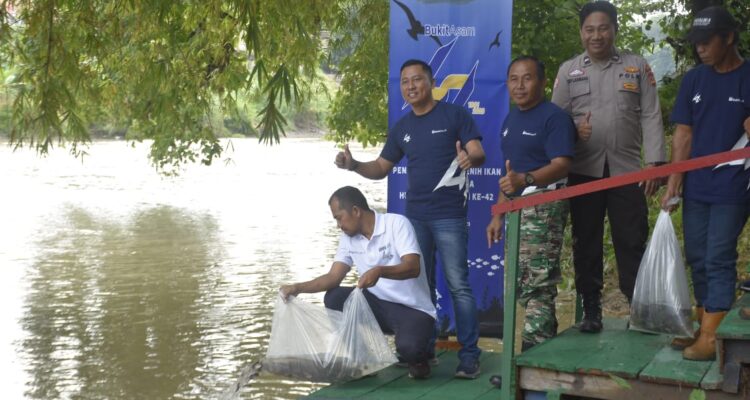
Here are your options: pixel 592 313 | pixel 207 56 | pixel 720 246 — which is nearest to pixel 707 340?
pixel 720 246

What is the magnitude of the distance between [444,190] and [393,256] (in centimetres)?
42

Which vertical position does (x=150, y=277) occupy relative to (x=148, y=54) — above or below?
below

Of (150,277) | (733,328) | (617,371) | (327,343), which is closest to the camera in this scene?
(733,328)

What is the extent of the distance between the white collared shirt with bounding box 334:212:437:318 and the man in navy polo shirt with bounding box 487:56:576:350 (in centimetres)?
39

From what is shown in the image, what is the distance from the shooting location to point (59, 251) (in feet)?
51.9

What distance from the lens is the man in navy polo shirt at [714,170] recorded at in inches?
165

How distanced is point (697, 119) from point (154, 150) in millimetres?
11626

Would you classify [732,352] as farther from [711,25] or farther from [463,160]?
[463,160]

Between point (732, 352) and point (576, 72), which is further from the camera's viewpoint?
point (576, 72)

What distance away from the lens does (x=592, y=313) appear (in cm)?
511

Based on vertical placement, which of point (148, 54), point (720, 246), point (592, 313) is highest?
point (148, 54)

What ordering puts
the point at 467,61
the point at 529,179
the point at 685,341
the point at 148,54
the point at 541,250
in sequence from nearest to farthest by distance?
the point at 685,341, the point at 529,179, the point at 541,250, the point at 467,61, the point at 148,54

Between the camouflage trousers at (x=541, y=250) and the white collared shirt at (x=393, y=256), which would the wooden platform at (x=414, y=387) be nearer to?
the white collared shirt at (x=393, y=256)

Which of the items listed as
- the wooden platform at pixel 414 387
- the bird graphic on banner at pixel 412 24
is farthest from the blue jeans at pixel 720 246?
the bird graphic on banner at pixel 412 24
